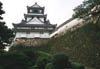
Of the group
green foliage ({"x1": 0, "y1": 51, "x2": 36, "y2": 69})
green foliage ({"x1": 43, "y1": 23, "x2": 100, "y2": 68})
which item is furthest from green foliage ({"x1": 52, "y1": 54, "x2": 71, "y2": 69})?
green foliage ({"x1": 0, "y1": 51, "x2": 36, "y2": 69})

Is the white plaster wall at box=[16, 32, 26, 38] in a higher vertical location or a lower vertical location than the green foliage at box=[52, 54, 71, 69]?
higher

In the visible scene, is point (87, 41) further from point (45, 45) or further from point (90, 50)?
point (45, 45)

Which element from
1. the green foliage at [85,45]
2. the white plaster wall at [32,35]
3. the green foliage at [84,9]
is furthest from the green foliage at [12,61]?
the white plaster wall at [32,35]

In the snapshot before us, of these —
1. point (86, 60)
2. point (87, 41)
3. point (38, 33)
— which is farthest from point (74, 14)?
point (38, 33)

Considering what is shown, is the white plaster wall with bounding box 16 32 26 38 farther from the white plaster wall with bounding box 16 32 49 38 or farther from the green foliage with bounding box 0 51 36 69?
the green foliage with bounding box 0 51 36 69

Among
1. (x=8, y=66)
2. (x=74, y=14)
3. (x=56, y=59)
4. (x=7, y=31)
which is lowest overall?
(x=8, y=66)

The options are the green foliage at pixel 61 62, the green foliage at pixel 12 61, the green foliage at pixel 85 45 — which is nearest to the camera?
the green foliage at pixel 61 62

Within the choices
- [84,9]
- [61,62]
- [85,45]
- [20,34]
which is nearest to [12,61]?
[61,62]

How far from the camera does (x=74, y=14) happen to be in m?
7.47

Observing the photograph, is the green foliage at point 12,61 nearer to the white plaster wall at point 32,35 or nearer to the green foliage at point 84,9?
the green foliage at point 84,9

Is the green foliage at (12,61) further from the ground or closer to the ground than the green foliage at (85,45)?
closer to the ground

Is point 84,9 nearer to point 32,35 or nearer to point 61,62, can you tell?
point 61,62

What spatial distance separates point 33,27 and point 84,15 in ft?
65.5

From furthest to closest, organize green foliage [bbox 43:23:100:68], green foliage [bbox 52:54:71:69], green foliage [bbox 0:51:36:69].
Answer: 1. green foliage [bbox 0:51:36:69]
2. green foliage [bbox 43:23:100:68]
3. green foliage [bbox 52:54:71:69]
